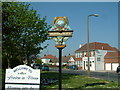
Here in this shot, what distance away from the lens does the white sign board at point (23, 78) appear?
372 inches

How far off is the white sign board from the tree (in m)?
9.72

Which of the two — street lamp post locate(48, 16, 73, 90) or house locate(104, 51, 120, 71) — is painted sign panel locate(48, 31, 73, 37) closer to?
street lamp post locate(48, 16, 73, 90)

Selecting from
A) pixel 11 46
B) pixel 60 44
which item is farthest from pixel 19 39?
pixel 60 44

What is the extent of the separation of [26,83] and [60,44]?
3.35 m

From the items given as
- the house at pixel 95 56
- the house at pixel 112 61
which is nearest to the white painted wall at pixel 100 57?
the house at pixel 95 56

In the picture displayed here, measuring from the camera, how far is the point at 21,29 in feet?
70.4

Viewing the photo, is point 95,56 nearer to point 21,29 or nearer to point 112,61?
point 112,61

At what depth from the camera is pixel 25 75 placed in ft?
31.2

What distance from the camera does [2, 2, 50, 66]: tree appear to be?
63.9 ft

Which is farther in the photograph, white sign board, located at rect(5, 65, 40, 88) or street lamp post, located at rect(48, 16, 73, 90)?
street lamp post, located at rect(48, 16, 73, 90)

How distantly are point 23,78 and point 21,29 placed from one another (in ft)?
41.1

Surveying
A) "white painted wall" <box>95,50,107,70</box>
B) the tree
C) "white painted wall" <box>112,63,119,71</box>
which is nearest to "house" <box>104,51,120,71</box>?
"white painted wall" <box>112,63,119,71</box>

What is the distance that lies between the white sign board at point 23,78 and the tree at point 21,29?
31.9ft

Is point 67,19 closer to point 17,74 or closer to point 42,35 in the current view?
point 17,74
